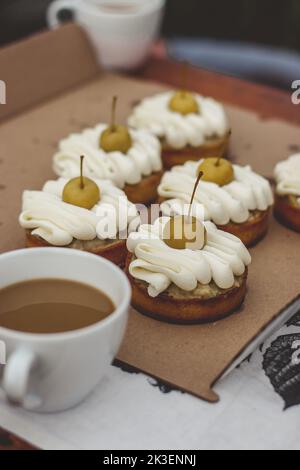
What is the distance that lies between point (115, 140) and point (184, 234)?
0.48 m

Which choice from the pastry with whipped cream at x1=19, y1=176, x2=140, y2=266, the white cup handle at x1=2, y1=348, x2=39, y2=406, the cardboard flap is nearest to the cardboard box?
the cardboard flap

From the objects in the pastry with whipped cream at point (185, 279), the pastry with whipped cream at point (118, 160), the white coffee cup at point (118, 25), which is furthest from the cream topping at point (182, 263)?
the white coffee cup at point (118, 25)

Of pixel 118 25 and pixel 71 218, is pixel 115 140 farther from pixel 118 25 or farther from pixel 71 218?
pixel 118 25

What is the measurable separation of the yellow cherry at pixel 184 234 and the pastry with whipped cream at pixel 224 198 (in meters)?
0.18

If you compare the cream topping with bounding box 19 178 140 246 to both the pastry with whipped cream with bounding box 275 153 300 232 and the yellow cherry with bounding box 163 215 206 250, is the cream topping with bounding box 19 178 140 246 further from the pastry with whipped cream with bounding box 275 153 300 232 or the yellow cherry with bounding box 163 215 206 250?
the pastry with whipped cream with bounding box 275 153 300 232

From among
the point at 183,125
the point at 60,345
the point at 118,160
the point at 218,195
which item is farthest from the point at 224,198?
the point at 60,345

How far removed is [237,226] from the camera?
5.59 ft

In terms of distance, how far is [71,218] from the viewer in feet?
5.11

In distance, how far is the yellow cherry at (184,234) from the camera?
4.77 feet

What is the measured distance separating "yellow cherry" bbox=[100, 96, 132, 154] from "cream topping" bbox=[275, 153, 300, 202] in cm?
38

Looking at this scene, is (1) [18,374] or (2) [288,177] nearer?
(1) [18,374]

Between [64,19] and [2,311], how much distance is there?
58.5 inches

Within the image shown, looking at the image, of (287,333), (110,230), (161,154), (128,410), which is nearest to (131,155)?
(161,154)

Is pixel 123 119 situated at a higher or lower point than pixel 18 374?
lower
